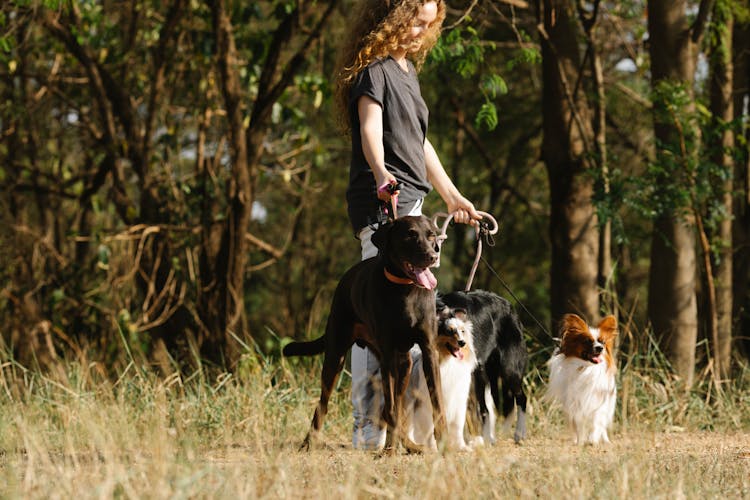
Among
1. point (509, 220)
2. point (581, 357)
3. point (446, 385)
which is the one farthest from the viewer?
point (509, 220)

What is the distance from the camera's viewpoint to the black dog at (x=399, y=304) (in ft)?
14.0

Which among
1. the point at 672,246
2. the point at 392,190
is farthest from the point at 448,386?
the point at 672,246

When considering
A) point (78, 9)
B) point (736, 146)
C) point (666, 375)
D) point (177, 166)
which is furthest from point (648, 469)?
point (177, 166)

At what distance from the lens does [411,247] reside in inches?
165

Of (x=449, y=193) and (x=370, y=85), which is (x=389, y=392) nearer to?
(x=449, y=193)

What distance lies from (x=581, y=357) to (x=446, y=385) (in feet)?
3.21

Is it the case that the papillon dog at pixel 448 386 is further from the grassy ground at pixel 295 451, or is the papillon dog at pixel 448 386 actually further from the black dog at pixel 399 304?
the grassy ground at pixel 295 451

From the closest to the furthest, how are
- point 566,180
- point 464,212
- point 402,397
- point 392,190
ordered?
point 392,190 < point 402,397 < point 464,212 < point 566,180

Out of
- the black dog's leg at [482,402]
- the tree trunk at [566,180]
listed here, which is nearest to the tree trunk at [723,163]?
the tree trunk at [566,180]

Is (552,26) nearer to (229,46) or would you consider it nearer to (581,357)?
(229,46)

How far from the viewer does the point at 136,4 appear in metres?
10.0

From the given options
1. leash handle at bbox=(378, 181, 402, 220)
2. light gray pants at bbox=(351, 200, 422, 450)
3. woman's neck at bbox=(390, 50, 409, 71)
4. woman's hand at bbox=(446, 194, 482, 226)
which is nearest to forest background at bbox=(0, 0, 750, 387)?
woman's hand at bbox=(446, 194, 482, 226)

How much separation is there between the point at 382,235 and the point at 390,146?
63 centimetres

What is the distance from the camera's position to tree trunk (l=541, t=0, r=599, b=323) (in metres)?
7.74
